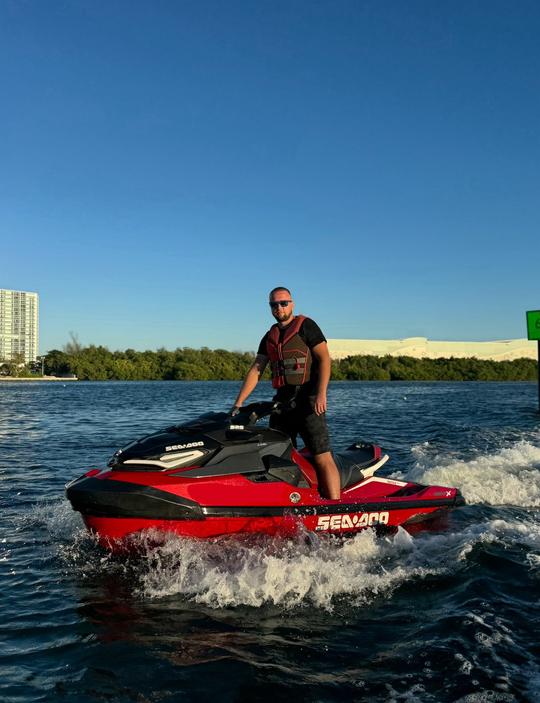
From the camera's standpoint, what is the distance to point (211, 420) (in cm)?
478

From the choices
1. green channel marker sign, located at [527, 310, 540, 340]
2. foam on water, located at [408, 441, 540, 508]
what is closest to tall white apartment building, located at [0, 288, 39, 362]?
green channel marker sign, located at [527, 310, 540, 340]

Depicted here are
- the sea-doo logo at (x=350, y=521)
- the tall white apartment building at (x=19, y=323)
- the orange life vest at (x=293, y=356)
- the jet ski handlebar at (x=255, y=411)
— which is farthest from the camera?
the tall white apartment building at (x=19, y=323)

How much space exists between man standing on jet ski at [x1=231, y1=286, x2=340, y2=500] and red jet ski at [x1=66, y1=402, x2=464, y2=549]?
0.17 metres

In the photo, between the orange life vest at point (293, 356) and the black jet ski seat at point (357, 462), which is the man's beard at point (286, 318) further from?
the black jet ski seat at point (357, 462)

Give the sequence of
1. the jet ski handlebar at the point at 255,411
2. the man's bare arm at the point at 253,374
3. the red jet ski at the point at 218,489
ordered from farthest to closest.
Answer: the man's bare arm at the point at 253,374 < the jet ski handlebar at the point at 255,411 < the red jet ski at the point at 218,489

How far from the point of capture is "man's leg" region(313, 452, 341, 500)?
494cm

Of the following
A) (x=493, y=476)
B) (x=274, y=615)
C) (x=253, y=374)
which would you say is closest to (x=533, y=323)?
(x=493, y=476)

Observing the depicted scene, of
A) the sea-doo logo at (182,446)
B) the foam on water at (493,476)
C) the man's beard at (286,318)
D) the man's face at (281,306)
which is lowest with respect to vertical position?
the foam on water at (493,476)

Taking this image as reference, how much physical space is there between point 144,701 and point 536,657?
197cm

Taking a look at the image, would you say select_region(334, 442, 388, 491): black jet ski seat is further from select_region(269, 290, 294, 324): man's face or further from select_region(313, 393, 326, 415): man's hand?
select_region(269, 290, 294, 324): man's face

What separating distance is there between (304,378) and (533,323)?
822 inches

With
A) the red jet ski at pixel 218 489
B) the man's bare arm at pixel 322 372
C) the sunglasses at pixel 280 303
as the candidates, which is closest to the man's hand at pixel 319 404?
the man's bare arm at pixel 322 372

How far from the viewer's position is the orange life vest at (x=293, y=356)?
4972 millimetres

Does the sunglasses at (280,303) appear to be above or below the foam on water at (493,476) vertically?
above
